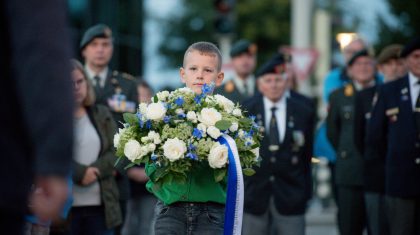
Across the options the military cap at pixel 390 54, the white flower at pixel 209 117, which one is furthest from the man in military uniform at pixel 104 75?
the white flower at pixel 209 117

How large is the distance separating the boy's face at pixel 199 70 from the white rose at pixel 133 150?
2.51ft

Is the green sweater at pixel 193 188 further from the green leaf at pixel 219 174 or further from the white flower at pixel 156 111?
the white flower at pixel 156 111

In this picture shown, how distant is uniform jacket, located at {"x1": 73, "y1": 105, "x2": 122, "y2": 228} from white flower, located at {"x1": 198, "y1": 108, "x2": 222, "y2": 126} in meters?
→ 2.56

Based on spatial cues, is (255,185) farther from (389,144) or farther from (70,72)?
(70,72)

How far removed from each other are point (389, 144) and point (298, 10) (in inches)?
476

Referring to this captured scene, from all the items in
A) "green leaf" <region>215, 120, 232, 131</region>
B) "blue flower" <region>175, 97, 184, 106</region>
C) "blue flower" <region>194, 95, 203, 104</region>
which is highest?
"blue flower" <region>194, 95, 203, 104</region>

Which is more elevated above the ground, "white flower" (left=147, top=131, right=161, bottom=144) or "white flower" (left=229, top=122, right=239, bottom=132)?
"white flower" (left=229, top=122, right=239, bottom=132)

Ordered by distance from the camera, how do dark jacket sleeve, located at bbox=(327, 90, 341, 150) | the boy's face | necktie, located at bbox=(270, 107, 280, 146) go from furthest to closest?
dark jacket sleeve, located at bbox=(327, 90, 341, 150) < necktie, located at bbox=(270, 107, 280, 146) < the boy's face

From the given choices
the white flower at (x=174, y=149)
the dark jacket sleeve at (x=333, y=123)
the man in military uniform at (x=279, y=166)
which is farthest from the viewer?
the dark jacket sleeve at (x=333, y=123)

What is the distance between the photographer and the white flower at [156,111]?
21.0 feet

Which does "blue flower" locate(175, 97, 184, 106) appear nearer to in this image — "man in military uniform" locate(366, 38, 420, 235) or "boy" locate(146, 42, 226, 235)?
"boy" locate(146, 42, 226, 235)

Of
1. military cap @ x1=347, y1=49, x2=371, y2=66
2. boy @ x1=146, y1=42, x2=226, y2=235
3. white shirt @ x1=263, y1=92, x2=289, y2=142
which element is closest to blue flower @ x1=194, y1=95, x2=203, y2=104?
boy @ x1=146, y1=42, x2=226, y2=235

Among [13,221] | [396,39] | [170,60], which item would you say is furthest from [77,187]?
[170,60]

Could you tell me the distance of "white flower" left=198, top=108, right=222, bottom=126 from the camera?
637 centimetres
